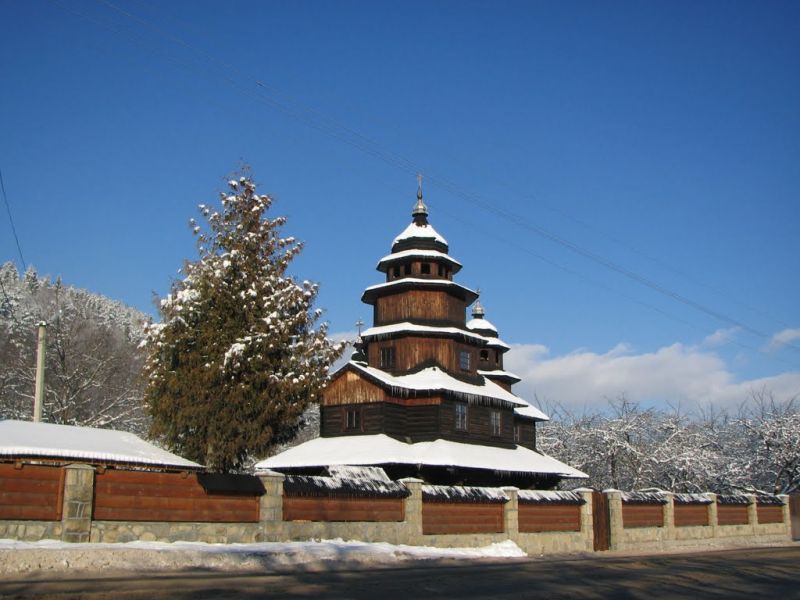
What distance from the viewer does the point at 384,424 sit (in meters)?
39.0

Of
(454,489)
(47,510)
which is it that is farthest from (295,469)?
(47,510)

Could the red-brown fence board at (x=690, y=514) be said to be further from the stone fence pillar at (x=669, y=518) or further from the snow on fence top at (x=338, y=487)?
the snow on fence top at (x=338, y=487)

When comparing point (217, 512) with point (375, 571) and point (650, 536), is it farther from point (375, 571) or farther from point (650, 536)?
point (650, 536)

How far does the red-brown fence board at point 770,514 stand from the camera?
126ft

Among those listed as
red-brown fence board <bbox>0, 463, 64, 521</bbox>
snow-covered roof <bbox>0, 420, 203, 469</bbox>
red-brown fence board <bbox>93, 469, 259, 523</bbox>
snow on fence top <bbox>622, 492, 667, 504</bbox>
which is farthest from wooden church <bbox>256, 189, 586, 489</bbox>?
red-brown fence board <bbox>0, 463, 64, 521</bbox>

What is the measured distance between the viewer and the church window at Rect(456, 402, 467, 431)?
4044 centimetres

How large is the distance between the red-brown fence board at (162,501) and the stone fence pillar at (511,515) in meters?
8.94

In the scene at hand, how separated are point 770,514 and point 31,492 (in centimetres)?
3528

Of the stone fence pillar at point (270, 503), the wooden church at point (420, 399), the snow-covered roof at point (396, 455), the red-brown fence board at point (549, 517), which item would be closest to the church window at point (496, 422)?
the wooden church at point (420, 399)

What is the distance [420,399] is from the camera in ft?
131

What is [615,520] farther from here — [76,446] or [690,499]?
[76,446]

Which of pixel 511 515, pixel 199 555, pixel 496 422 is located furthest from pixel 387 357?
pixel 199 555

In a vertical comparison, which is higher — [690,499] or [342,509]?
[342,509]

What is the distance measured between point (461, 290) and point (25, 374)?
25.7m
